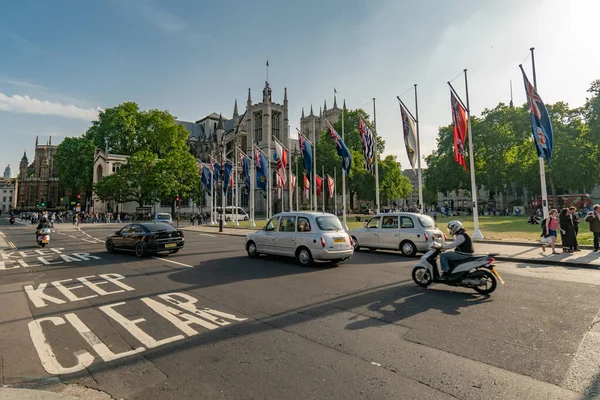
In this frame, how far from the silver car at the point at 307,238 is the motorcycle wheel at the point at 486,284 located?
4245 mm

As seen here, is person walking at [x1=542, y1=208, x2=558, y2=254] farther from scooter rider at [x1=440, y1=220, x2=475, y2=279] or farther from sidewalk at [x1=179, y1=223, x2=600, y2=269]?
scooter rider at [x1=440, y1=220, x2=475, y2=279]

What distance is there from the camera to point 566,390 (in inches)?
130

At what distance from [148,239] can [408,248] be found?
1030 cm

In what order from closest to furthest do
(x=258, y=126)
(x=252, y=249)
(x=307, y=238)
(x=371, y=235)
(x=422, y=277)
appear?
(x=422, y=277)
(x=307, y=238)
(x=252, y=249)
(x=371, y=235)
(x=258, y=126)

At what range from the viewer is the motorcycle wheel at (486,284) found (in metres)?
6.95

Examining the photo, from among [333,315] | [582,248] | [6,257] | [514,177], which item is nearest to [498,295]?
[333,315]

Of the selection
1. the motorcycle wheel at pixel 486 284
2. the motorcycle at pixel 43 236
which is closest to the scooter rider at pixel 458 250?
the motorcycle wheel at pixel 486 284

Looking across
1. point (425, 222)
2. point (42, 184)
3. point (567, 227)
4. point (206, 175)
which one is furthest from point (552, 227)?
point (42, 184)

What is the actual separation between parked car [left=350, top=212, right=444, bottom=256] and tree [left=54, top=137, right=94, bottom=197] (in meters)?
60.0

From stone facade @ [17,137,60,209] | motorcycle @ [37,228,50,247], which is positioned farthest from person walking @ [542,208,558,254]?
stone facade @ [17,137,60,209]

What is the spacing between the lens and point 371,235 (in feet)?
46.4

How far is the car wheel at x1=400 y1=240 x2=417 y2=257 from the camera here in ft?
42.4

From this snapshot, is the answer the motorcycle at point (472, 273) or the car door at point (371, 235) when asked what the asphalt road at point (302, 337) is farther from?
the car door at point (371, 235)

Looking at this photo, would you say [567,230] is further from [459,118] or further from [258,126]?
[258,126]
